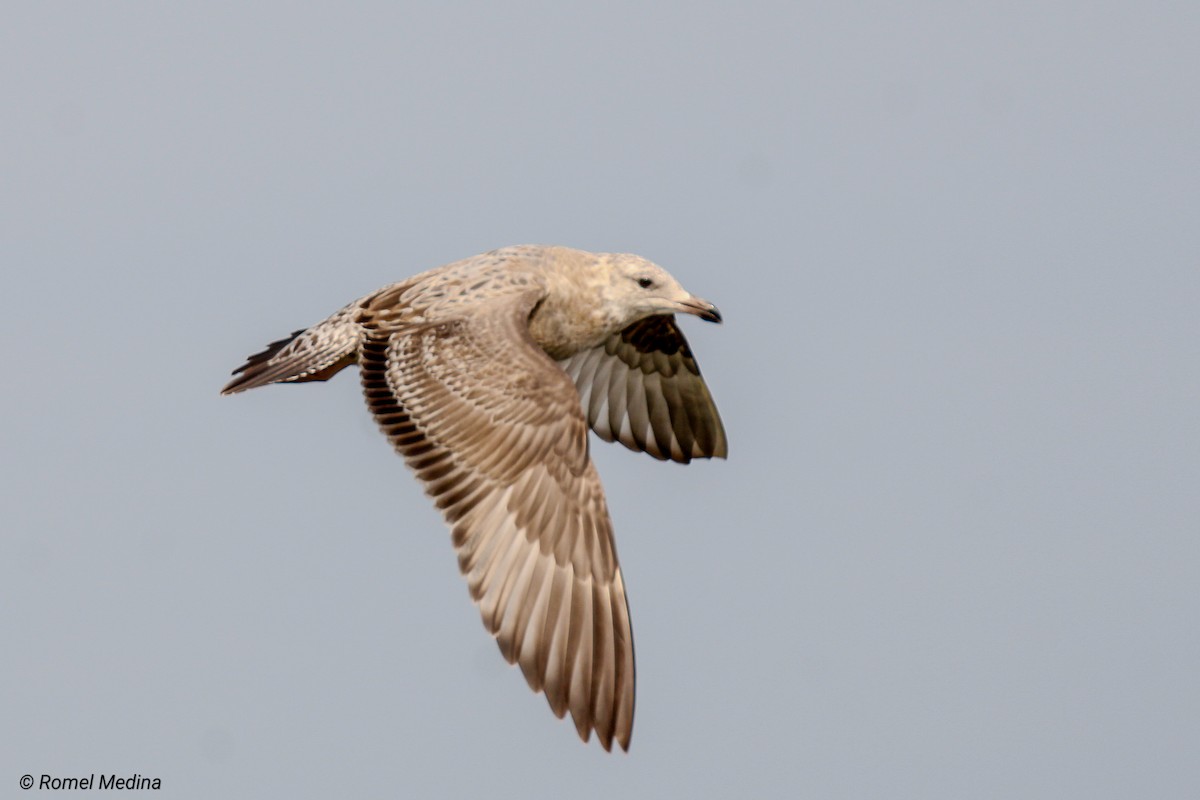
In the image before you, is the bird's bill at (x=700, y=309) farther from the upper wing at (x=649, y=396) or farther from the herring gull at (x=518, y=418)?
the upper wing at (x=649, y=396)

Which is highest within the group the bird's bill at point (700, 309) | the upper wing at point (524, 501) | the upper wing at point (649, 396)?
the bird's bill at point (700, 309)

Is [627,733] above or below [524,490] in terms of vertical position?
below

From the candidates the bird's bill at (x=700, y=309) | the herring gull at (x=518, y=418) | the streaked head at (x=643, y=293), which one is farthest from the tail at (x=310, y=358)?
the bird's bill at (x=700, y=309)

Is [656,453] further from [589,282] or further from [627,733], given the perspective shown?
[627,733]

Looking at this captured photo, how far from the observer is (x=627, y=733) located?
13.9 m

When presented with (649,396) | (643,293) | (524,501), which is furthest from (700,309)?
(524,501)

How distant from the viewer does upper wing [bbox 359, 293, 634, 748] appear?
1384cm

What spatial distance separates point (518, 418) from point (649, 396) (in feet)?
14.0

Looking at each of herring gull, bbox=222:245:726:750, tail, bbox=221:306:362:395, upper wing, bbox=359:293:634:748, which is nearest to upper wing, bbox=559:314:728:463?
herring gull, bbox=222:245:726:750

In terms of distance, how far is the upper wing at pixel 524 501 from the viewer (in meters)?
13.8

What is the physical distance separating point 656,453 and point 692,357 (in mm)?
945

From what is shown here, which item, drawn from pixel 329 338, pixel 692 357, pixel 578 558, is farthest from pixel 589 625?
pixel 692 357

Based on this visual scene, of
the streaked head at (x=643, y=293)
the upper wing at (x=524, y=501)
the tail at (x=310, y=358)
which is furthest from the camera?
the streaked head at (x=643, y=293)

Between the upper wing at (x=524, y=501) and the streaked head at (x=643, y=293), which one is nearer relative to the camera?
the upper wing at (x=524, y=501)
